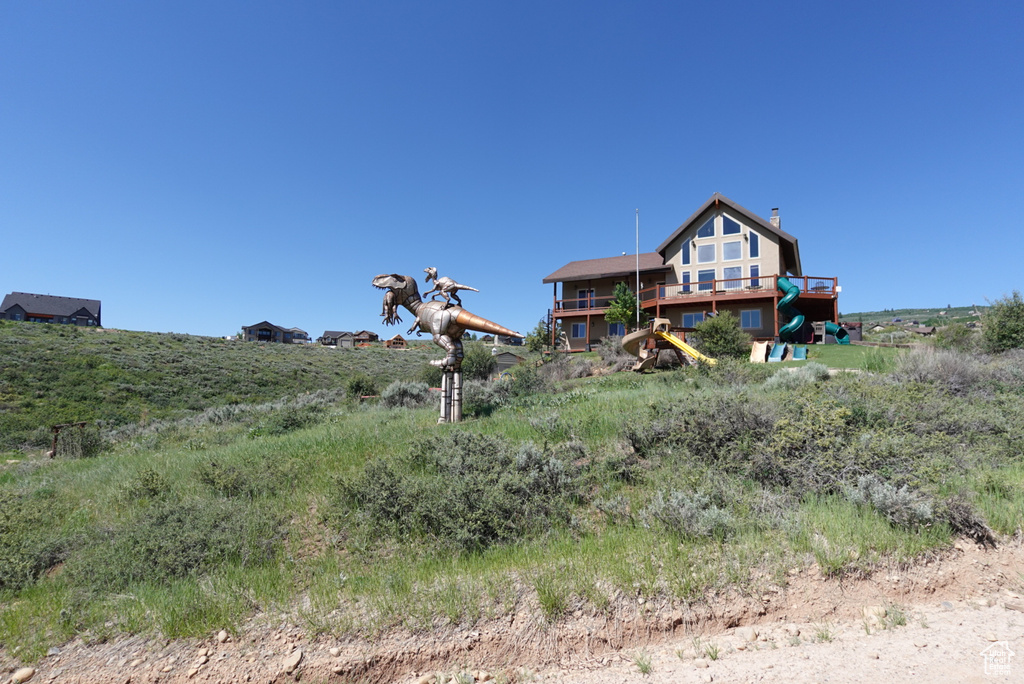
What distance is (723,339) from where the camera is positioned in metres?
20.5

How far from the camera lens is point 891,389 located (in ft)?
26.7

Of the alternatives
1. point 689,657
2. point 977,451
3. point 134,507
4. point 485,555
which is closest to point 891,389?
point 977,451

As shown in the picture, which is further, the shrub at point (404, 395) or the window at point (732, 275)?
the window at point (732, 275)

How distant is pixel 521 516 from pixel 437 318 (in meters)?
5.60

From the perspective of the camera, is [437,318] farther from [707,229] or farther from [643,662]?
[707,229]

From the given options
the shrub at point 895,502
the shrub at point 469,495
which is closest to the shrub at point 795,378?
the shrub at point 895,502

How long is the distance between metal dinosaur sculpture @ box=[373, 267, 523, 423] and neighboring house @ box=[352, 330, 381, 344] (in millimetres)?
66532

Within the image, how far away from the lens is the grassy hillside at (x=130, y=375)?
25219mm

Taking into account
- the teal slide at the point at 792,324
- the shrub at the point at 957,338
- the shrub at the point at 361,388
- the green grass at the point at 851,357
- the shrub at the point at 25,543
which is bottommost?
the shrub at the point at 25,543

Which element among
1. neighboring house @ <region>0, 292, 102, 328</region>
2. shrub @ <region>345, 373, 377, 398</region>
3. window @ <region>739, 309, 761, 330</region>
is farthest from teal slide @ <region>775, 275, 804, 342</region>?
neighboring house @ <region>0, 292, 102, 328</region>

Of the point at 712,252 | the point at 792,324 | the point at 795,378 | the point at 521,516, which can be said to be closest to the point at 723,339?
the point at 792,324

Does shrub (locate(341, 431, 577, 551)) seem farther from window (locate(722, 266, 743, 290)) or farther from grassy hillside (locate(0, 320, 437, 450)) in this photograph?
window (locate(722, 266, 743, 290))

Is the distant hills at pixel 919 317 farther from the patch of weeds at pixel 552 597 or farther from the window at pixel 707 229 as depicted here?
the patch of weeds at pixel 552 597

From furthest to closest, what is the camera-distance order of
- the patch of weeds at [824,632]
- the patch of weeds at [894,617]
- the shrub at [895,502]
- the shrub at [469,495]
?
the shrub at [469,495] < the shrub at [895,502] < the patch of weeds at [894,617] < the patch of weeds at [824,632]
